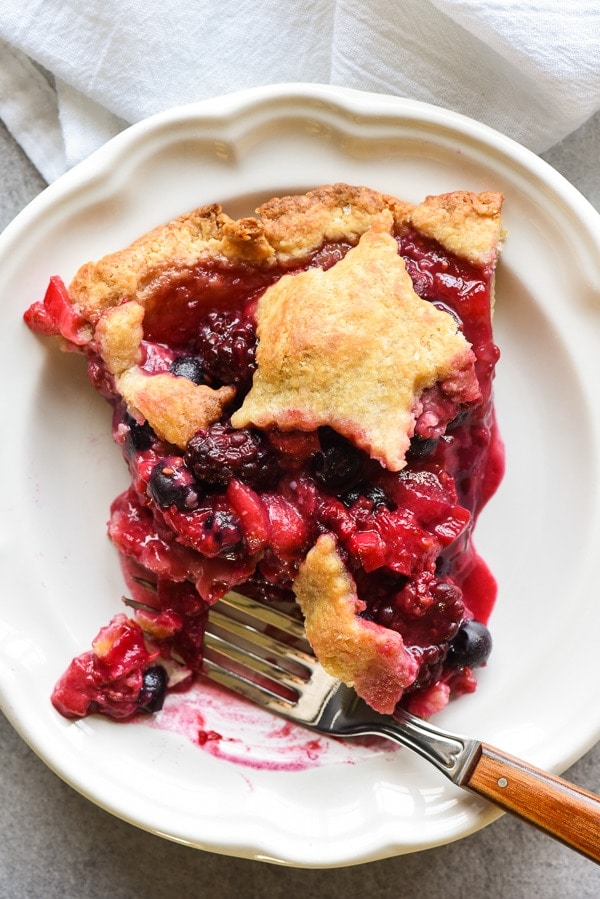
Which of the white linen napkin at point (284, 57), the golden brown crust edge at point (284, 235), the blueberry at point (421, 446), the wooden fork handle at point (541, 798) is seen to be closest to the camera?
the wooden fork handle at point (541, 798)

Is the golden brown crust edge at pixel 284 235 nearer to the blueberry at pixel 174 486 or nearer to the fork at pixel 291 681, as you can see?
the blueberry at pixel 174 486

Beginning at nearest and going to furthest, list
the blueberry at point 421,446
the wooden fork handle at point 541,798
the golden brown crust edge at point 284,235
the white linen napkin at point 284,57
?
the wooden fork handle at point 541,798 → the blueberry at point 421,446 → the golden brown crust edge at point 284,235 → the white linen napkin at point 284,57

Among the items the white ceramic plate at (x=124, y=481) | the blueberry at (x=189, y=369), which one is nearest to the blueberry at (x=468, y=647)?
the white ceramic plate at (x=124, y=481)

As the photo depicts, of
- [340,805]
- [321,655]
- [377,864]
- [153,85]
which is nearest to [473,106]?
[153,85]

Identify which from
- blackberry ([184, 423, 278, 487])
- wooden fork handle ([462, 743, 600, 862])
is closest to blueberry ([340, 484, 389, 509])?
blackberry ([184, 423, 278, 487])

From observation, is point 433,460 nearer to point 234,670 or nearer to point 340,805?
point 234,670

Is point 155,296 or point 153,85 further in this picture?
point 153,85
